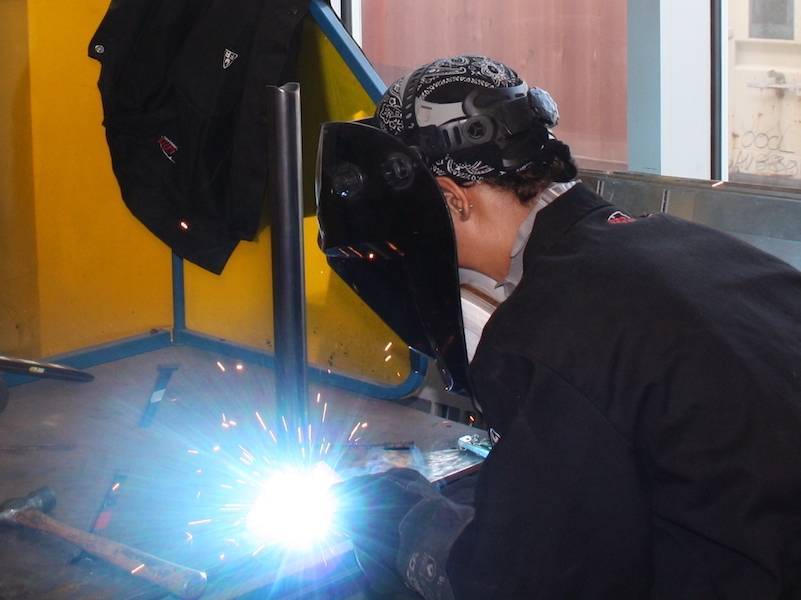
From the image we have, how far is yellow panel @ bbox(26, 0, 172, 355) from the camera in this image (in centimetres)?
265

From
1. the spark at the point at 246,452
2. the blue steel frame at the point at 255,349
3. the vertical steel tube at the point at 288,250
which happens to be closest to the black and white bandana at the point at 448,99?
the vertical steel tube at the point at 288,250

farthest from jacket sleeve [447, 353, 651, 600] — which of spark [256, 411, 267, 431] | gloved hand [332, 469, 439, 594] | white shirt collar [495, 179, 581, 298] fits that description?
spark [256, 411, 267, 431]

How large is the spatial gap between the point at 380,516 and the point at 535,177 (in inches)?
19.1

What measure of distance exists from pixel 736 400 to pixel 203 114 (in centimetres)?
174

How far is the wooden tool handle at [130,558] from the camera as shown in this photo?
54.1 inches

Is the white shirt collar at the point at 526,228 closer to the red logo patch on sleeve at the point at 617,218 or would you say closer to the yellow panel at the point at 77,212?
the red logo patch on sleeve at the point at 617,218

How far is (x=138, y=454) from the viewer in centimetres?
199

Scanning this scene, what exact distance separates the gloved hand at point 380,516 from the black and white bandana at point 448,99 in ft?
1.43

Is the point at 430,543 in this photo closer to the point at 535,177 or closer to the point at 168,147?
the point at 535,177

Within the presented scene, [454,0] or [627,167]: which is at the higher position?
[454,0]

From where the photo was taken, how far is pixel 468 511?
1308mm

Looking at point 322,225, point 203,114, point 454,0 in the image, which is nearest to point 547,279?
point 322,225

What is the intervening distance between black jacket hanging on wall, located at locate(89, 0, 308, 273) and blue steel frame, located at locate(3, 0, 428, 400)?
0.10 meters

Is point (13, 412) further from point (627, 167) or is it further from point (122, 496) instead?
point (627, 167)
